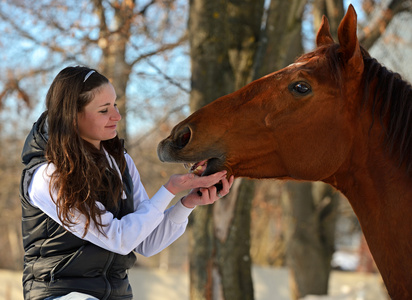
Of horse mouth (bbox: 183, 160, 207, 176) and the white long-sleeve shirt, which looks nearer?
the white long-sleeve shirt

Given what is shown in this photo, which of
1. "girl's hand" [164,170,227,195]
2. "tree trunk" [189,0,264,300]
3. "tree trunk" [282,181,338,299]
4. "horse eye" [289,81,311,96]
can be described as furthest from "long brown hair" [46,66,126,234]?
"tree trunk" [282,181,338,299]

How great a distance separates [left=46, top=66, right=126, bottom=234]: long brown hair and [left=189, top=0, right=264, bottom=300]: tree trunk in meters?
2.57

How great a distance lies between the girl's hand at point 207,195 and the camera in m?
2.39

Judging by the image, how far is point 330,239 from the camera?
9.61 meters

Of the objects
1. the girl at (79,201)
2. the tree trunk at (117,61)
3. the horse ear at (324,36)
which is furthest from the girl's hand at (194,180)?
the tree trunk at (117,61)

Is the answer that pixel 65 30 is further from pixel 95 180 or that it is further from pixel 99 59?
pixel 95 180

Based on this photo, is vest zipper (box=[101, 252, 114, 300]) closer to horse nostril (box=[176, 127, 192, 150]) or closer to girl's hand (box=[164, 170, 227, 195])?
girl's hand (box=[164, 170, 227, 195])

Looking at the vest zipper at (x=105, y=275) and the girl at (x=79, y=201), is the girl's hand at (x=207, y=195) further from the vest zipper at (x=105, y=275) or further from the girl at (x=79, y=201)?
the vest zipper at (x=105, y=275)

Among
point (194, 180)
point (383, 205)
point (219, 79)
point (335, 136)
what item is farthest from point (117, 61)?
point (383, 205)

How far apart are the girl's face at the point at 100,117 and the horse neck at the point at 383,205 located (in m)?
1.12

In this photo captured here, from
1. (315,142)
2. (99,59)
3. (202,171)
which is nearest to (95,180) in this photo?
(202,171)

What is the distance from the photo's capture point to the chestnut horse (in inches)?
88.1

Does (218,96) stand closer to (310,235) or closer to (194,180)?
(194,180)

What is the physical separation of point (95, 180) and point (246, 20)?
3.50 metres
